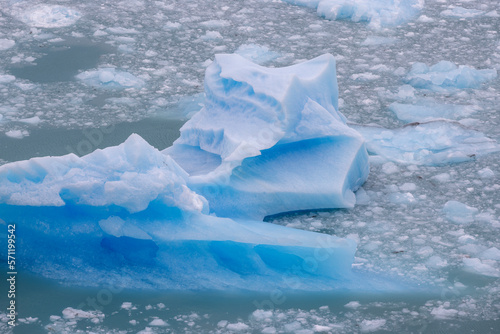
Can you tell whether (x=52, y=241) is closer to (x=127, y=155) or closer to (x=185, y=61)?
(x=127, y=155)

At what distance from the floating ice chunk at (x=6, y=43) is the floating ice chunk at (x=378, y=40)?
224 cm

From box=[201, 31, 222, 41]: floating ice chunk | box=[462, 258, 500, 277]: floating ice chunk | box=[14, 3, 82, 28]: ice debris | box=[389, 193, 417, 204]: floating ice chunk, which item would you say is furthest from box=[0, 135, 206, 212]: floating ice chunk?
box=[14, 3, 82, 28]: ice debris

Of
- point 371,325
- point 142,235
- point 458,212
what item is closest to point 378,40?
point 458,212

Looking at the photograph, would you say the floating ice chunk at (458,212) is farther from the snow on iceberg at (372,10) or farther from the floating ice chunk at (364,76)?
the snow on iceberg at (372,10)

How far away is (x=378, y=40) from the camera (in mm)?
5113

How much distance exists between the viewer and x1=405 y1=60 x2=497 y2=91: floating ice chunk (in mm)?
4477

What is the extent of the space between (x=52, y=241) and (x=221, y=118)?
94 centimetres

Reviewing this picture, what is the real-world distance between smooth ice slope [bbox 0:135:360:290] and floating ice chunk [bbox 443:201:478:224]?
1.77ft

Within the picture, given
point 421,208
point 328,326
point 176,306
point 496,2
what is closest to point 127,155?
point 176,306

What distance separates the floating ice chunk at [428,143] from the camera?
3699mm

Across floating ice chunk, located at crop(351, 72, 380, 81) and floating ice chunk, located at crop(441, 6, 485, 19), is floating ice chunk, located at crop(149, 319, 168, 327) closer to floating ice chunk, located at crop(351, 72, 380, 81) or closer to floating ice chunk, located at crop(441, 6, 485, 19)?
floating ice chunk, located at crop(351, 72, 380, 81)

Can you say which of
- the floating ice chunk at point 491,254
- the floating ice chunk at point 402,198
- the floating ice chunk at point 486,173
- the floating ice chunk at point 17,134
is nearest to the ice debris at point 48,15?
the floating ice chunk at point 17,134

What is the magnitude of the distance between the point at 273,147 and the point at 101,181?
2.60 feet

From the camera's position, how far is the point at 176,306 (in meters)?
2.70
